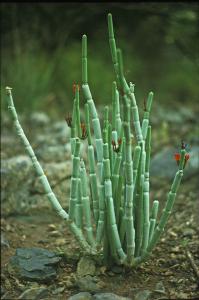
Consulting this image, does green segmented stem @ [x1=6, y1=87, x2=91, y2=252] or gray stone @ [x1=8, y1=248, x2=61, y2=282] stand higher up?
green segmented stem @ [x1=6, y1=87, x2=91, y2=252]

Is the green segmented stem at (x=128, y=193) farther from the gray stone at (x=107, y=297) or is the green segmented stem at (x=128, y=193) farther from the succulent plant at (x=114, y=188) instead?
the gray stone at (x=107, y=297)

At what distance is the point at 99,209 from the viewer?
1.93 m

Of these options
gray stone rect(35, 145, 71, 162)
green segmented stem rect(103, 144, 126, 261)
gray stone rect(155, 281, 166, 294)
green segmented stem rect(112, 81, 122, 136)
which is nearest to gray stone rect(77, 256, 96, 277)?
green segmented stem rect(103, 144, 126, 261)

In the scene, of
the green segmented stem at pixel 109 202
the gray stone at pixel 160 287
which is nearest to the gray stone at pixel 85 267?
the green segmented stem at pixel 109 202

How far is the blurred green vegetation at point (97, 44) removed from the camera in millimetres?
5176

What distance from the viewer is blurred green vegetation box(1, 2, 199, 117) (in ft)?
17.0

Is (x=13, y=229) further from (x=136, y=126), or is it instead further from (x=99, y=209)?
(x=136, y=126)

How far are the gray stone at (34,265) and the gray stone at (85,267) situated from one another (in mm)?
96

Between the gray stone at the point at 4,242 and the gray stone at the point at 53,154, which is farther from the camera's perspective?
the gray stone at the point at 53,154

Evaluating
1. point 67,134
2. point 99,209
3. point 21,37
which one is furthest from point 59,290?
point 21,37

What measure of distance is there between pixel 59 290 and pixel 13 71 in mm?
2983

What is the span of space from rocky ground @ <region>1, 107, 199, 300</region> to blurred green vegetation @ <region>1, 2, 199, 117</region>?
0.86m

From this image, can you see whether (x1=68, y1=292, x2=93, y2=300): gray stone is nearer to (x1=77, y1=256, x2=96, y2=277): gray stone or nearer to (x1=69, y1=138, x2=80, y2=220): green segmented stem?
(x1=77, y1=256, x2=96, y2=277): gray stone

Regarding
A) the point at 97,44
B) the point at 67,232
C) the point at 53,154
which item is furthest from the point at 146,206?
the point at 97,44
